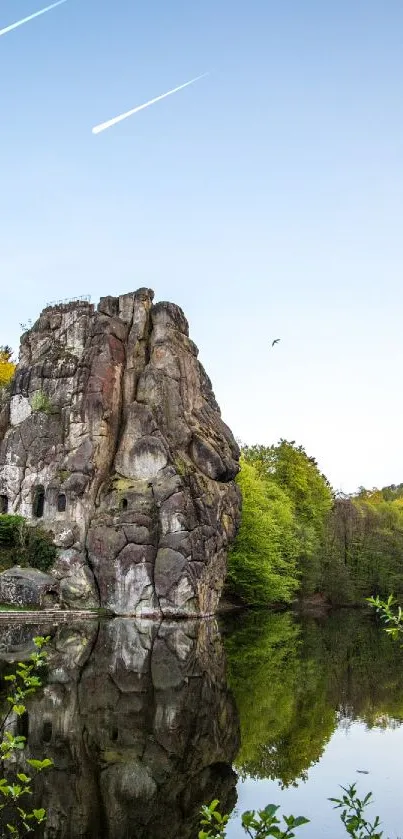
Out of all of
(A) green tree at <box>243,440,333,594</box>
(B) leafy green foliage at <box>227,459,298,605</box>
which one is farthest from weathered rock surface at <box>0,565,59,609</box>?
(A) green tree at <box>243,440,333,594</box>

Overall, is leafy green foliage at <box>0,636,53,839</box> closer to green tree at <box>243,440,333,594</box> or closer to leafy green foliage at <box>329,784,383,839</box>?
leafy green foliage at <box>329,784,383,839</box>

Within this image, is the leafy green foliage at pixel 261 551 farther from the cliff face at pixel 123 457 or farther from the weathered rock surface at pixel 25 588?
the weathered rock surface at pixel 25 588

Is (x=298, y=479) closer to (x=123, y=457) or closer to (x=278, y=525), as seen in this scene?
(x=278, y=525)

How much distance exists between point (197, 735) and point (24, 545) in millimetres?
35441

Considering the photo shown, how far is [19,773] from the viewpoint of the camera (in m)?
7.08

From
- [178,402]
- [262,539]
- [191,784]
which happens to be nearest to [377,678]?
[191,784]

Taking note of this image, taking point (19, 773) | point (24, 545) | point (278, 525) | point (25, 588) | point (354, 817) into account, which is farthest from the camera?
point (278, 525)

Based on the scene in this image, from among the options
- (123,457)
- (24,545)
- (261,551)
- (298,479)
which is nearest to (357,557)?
(298,479)

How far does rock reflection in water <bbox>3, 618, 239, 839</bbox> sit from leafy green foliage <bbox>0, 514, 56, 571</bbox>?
22673 millimetres

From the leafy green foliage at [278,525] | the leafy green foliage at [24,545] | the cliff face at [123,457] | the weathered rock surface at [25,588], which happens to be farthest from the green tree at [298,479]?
the weathered rock surface at [25,588]

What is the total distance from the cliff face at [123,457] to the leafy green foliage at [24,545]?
0.91 m

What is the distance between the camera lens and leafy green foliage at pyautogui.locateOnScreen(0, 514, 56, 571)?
159 ft

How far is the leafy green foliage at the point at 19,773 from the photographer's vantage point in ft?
17.6

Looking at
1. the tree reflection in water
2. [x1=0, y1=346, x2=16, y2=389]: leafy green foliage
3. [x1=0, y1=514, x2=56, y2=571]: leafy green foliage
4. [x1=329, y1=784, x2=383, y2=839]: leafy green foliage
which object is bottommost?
[x1=329, y1=784, x2=383, y2=839]: leafy green foliage
